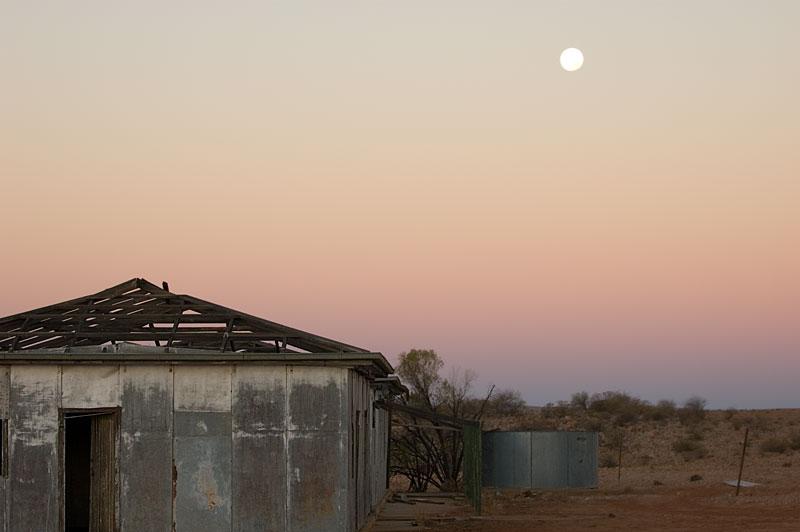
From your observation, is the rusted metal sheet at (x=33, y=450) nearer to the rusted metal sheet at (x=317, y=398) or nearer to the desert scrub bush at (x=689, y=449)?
→ the rusted metal sheet at (x=317, y=398)

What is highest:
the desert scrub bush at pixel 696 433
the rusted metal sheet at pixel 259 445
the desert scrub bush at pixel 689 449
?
the rusted metal sheet at pixel 259 445

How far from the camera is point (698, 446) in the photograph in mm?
55344

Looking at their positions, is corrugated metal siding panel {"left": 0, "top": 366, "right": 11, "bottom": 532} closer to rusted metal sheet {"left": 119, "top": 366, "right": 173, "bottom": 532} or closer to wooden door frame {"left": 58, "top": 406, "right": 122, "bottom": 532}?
wooden door frame {"left": 58, "top": 406, "right": 122, "bottom": 532}

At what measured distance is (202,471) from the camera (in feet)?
58.5

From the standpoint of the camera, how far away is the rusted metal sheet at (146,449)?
696 inches

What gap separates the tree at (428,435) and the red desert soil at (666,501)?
2.12 meters

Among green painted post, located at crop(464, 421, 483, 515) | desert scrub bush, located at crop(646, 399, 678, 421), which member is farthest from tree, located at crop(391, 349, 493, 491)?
desert scrub bush, located at crop(646, 399, 678, 421)

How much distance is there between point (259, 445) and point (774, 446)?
136 feet

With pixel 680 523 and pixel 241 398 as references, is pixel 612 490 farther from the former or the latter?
pixel 241 398

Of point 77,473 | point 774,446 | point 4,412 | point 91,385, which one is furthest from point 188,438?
point 774,446

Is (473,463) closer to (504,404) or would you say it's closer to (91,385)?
(91,385)

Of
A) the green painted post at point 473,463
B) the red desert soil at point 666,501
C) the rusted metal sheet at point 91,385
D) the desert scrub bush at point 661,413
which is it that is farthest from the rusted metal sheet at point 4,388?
the desert scrub bush at point 661,413

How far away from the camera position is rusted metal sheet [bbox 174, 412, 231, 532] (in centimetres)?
1767

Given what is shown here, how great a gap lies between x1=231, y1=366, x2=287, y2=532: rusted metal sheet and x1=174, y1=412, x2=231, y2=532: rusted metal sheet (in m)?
0.18
